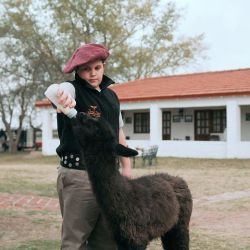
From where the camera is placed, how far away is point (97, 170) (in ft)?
11.2

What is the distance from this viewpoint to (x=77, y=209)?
3.73 meters

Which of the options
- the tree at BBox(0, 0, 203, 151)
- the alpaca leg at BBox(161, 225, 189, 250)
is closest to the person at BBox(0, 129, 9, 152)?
the tree at BBox(0, 0, 203, 151)

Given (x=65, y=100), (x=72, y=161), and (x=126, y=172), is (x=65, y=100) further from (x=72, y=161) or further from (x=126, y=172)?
(x=126, y=172)

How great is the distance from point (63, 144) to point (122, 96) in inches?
947

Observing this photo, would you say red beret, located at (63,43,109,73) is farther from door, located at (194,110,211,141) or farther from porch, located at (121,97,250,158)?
door, located at (194,110,211,141)

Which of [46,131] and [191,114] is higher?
[191,114]

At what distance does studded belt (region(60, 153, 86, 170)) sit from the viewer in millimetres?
3689

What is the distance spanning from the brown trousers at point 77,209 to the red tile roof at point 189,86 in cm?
1912

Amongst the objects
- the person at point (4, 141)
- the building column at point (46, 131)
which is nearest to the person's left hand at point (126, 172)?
the building column at point (46, 131)

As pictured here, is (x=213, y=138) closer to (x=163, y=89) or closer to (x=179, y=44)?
(x=163, y=89)

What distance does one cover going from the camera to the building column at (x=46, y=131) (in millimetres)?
29406

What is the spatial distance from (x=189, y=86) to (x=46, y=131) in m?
8.87

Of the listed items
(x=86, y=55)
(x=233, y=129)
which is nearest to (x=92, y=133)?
(x=86, y=55)

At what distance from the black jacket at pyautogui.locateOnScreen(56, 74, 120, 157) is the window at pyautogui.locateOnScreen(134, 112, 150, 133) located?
2545 cm
